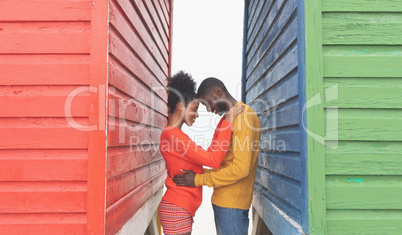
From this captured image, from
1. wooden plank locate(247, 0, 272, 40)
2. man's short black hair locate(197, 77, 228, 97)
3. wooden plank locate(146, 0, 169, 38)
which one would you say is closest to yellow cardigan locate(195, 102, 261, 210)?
man's short black hair locate(197, 77, 228, 97)

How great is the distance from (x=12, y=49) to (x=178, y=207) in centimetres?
169

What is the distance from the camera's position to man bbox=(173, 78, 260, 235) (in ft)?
8.04

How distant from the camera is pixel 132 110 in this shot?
Result: 2.70 meters

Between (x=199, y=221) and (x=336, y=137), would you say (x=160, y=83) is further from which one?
(x=199, y=221)

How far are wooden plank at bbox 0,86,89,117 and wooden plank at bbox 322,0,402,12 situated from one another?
167 centimetres

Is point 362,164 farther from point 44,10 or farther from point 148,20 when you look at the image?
point 148,20

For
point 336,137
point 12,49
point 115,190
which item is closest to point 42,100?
point 12,49

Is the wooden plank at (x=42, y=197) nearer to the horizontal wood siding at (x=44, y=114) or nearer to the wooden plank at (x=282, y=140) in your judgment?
the horizontal wood siding at (x=44, y=114)

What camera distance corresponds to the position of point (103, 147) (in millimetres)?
1925

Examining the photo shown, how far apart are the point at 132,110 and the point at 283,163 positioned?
139cm

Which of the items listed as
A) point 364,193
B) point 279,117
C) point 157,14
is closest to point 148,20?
point 157,14

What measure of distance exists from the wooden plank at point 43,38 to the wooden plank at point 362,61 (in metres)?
1.59

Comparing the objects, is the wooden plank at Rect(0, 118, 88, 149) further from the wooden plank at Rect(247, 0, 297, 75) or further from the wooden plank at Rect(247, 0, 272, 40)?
the wooden plank at Rect(247, 0, 272, 40)

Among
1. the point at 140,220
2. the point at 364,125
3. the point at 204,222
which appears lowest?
the point at 204,222
